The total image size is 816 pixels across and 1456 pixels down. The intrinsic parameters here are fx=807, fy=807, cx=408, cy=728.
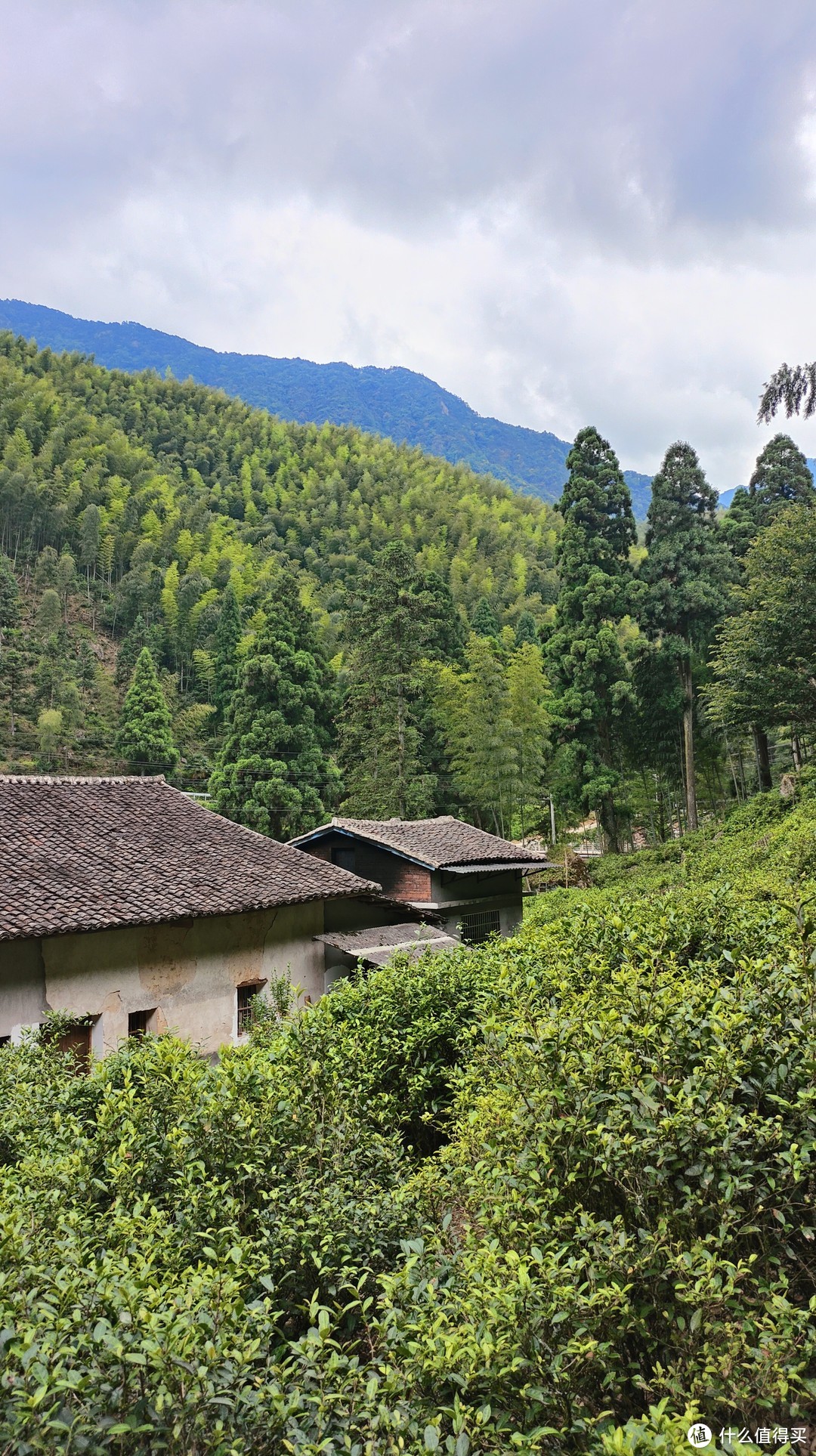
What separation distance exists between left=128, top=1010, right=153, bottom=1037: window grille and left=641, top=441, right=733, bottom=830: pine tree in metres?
20.3

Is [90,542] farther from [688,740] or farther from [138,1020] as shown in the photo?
[138,1020]

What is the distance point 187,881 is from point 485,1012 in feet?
25.8

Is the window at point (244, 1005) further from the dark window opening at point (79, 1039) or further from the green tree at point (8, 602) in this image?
the green tree at point (8, 602)

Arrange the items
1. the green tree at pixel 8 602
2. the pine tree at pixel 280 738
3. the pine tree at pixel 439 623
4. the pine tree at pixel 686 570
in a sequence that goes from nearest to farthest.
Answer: the pine tree at pixel 686 570, the pine tree at pixel 280 738, the pine tree at pixel 439 623, the green tree at pixel 8 602

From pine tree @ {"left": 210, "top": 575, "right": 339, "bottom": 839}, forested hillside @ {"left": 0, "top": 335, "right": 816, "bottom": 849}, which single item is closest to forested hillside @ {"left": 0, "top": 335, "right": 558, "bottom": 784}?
forested hillside @ {"left": 0, "top": 335, "right": 816, "bottom": 849}

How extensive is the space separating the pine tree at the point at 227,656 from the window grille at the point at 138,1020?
106ft

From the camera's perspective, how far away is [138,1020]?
10172 mm

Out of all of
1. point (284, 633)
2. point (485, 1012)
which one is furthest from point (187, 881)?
point (284, 633)

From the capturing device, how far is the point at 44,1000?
9078 mm

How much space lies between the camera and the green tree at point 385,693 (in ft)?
97.6

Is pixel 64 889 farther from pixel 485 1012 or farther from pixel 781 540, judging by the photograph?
pixel 781 540

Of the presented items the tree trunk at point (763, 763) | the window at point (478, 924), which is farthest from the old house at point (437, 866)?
the tree trunk at point (763, 763)

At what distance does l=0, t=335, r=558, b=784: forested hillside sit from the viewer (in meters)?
48.3

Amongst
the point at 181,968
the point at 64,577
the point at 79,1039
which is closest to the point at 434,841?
the point at 181,968
